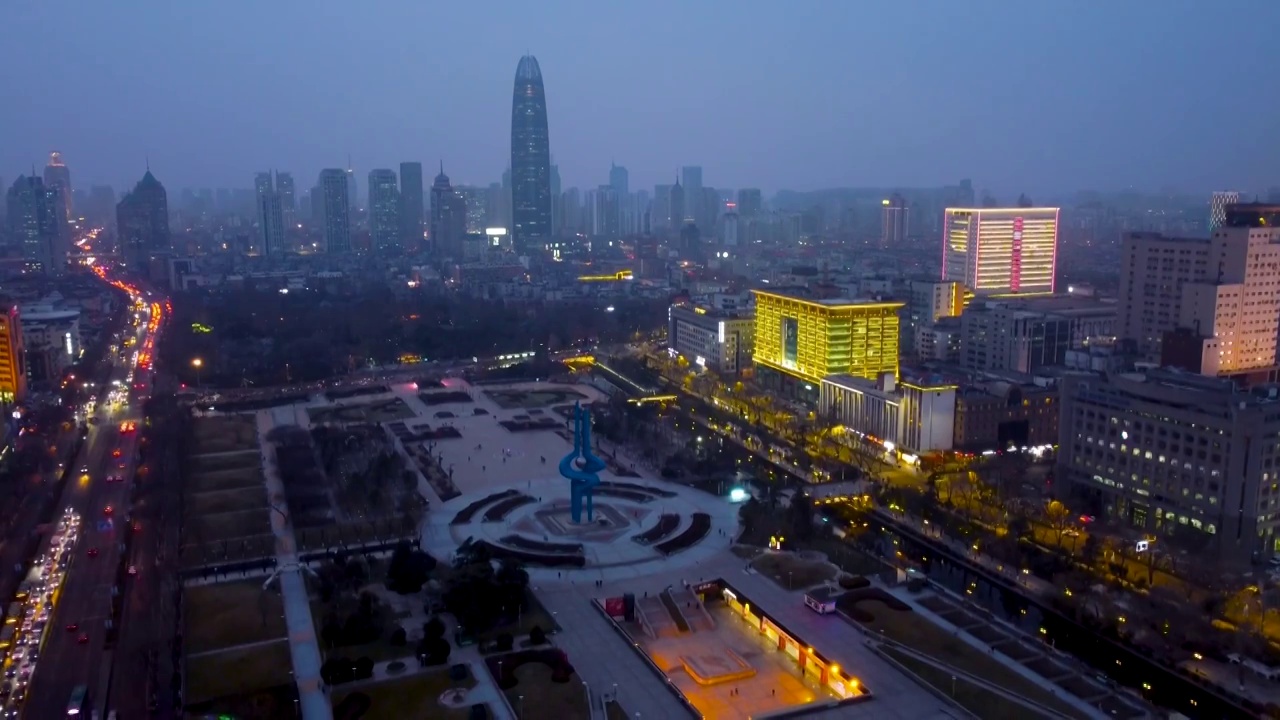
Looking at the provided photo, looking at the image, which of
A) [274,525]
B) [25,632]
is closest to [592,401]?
[274,525]

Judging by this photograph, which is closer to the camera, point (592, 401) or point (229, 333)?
point (592, 401)

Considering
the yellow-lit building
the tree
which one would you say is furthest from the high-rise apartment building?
the tree

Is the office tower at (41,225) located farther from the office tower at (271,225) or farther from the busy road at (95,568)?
the busy road at (95,568)

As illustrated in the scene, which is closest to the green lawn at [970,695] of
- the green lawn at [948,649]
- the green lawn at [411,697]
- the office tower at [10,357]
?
the green lawn at [948,649]

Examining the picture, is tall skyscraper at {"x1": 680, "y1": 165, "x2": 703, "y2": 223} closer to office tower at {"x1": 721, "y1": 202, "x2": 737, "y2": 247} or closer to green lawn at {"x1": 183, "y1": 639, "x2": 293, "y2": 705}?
office tower at {"x1": 721, "y1": 202, "x2": 737, "y2": 247}

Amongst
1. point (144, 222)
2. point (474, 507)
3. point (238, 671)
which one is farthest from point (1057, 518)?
point (144, 222)

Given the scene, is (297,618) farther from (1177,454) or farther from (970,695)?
(1177,454)

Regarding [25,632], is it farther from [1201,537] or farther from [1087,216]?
[1087,216]
